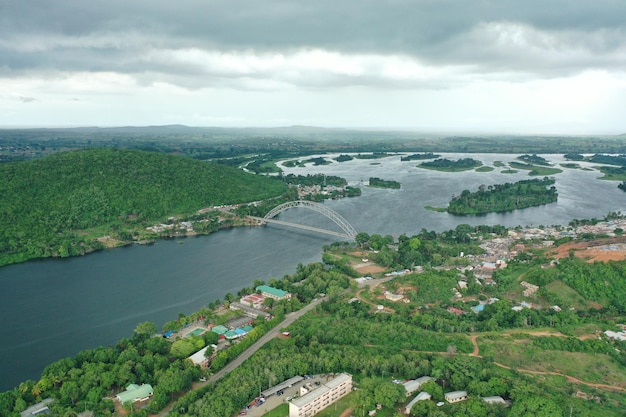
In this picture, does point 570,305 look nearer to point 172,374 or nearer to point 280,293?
point 280,293

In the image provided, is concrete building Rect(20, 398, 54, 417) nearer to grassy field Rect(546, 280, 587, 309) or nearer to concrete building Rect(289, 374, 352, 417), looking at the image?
concrete building Rect(289, 374, 352, 417)

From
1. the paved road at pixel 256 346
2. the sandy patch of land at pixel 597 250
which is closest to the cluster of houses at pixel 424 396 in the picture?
the paved road at pixel 256 346

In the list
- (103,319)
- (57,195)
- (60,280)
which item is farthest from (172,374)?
(57,195)

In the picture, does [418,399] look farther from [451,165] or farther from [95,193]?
[451,165]

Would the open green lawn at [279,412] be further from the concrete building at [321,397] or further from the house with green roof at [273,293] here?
the house with green roof at [273,293]

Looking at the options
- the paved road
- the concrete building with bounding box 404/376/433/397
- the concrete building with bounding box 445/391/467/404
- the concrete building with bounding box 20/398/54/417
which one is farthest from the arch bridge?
the concrete building with bounding box 20/398/54/417
